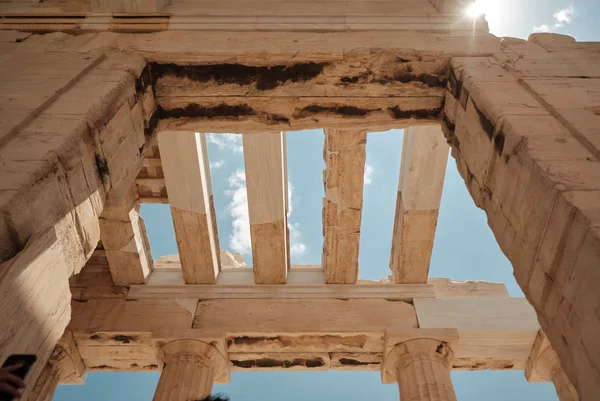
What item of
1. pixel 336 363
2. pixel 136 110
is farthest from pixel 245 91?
pixel 336 363

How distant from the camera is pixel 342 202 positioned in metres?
6.98

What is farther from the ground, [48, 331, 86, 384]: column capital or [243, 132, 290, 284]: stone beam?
[243, 132, 290, 284]: stone beam

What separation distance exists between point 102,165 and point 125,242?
13.5 ft

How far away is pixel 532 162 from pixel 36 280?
8.89 feet

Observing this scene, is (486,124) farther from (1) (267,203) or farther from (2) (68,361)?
(2) (68,361)

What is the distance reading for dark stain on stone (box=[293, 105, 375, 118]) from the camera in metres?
4.42

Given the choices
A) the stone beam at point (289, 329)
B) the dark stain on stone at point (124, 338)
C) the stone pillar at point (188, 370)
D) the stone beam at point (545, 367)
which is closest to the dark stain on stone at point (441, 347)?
the stone beam at point (289, 329)

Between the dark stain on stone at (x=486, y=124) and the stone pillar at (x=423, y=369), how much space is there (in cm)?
389

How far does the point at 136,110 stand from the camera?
155 inches

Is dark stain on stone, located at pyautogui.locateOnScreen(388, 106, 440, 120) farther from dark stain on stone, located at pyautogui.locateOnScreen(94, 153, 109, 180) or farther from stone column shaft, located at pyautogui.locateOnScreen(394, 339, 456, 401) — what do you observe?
stone column shaft, located at pyautogui.locateOnScreen(394, 339, 456, 401)

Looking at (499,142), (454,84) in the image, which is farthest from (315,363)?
(499,142)

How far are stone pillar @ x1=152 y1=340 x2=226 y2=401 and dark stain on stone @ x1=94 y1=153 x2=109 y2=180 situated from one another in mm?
3715

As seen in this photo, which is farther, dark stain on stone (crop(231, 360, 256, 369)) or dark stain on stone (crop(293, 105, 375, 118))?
dark stain on stone (crop(231, 360, 256, 369))

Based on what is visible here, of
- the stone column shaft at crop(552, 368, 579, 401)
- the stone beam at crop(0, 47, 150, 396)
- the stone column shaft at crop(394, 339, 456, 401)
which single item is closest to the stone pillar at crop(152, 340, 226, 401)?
the stone column shaft at crop(394, 339, 456, 401)
